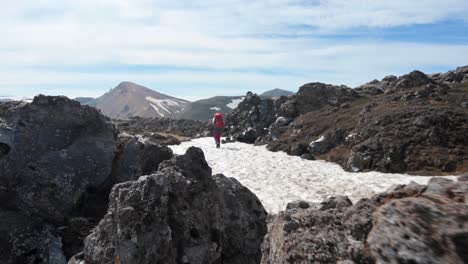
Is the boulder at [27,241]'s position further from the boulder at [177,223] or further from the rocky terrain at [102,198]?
the boulder at [177,223]

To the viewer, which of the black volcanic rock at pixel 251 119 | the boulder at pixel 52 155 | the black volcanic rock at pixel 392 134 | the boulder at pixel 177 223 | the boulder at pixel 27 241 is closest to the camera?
the boulder at pixel 177 223

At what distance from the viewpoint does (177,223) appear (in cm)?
978

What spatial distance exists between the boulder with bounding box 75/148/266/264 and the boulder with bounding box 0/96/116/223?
3.92 meters

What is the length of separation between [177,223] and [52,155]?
667 centimetres

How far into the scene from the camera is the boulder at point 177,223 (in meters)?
8.89

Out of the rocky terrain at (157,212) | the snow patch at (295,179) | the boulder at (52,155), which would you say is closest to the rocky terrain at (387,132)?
the snow patch at (295,179)

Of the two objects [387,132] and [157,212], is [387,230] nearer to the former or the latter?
[157,212]

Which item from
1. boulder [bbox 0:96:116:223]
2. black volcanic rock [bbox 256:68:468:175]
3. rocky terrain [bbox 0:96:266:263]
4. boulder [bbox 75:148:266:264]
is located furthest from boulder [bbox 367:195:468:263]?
black volcanic rock [bbox 256:68:468:175]

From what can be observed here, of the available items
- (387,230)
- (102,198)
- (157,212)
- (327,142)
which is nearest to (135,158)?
(102,198)

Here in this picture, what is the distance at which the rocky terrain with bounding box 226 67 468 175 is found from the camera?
29.0m

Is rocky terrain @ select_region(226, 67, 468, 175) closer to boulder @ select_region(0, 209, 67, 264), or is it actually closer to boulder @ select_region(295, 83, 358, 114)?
boulder @ select_region(295, 83, 358, 114)

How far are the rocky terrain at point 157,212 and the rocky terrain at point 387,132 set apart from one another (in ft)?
58.9

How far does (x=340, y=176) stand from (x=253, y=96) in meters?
41.6

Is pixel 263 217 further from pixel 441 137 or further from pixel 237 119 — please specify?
pixel 237 119
